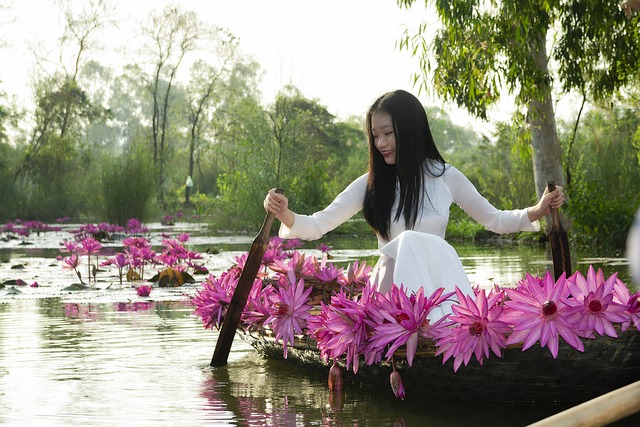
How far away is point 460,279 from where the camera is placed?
11.9 feet

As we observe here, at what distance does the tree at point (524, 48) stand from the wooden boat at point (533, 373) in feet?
23.9

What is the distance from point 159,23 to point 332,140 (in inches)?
345

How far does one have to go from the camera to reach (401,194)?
4.15 metres

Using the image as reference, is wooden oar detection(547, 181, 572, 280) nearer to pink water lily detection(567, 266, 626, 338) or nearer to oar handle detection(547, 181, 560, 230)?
→ oar handle detection(547, 181, 560, 230)

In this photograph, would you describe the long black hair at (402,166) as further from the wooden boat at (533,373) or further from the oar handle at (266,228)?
the wooden boat at (533,373)


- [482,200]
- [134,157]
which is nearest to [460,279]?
[482,200]

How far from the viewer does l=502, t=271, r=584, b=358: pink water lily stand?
3.06 meters

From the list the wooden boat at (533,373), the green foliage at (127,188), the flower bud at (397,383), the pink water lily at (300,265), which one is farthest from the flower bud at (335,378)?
the green foliage at (127,188)

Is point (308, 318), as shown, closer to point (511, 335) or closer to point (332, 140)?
point (511, 335)

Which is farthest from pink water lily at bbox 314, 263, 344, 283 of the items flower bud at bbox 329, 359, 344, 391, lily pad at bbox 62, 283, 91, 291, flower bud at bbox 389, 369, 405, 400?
lily pad at bbox 62, 283, 91, 291

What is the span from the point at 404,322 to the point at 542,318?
45cm

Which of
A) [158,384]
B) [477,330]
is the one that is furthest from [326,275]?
[477,330]

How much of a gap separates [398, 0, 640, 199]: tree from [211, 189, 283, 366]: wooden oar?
258 inches

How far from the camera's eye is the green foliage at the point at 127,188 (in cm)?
1711
